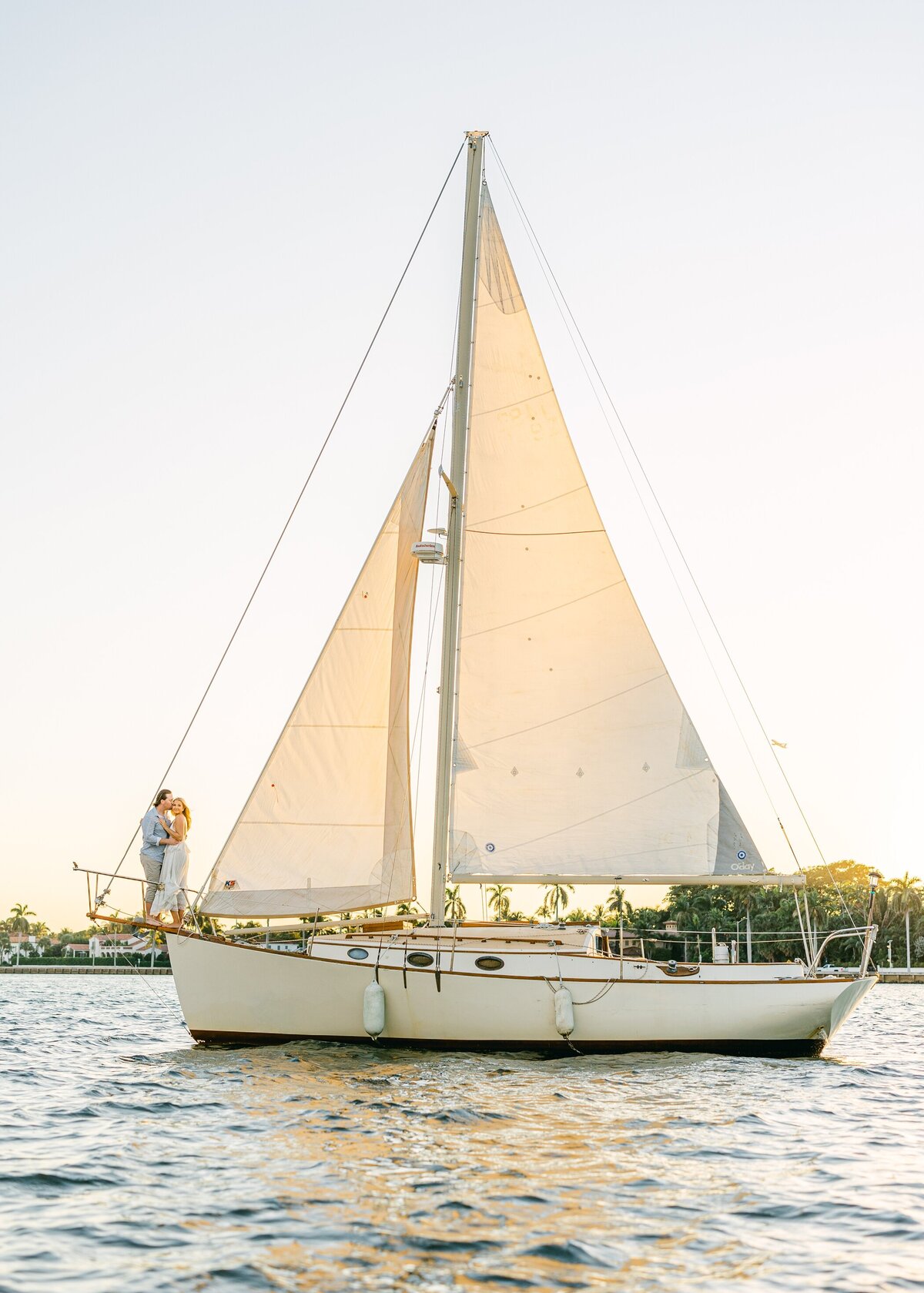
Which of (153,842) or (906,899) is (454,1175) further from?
(906,899)

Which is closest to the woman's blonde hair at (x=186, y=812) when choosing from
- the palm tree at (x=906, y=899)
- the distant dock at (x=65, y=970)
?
the palm tree at (x=906, y=899)

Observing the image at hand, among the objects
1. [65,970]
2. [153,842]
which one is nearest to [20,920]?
[65,970]

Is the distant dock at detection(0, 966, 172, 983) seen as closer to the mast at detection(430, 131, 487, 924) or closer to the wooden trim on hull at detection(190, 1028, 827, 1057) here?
the mast at detection(430, 131, 487, 924)

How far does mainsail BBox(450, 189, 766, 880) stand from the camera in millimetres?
19953

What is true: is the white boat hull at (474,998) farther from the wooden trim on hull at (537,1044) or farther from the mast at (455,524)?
the mast at (455,524)

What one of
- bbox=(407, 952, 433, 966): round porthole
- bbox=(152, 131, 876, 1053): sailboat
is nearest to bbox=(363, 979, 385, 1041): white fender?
bbox=(152, 131, 876, 1053): sailboat

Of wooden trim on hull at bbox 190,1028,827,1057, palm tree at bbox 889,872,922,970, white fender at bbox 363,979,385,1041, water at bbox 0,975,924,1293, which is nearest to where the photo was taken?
water at bbox 0,975,924,1293

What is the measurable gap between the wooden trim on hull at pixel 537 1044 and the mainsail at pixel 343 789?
6.22ft

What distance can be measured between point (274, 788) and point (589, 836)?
536cm

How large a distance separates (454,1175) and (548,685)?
12.0 m

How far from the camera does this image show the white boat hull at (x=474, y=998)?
17375 millimetres

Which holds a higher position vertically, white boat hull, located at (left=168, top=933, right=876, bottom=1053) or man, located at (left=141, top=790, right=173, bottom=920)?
man, located at (left=141, top=790, right=173, bottom=920)

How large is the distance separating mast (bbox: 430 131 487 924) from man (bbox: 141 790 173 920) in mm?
4463

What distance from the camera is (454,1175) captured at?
928 cm
